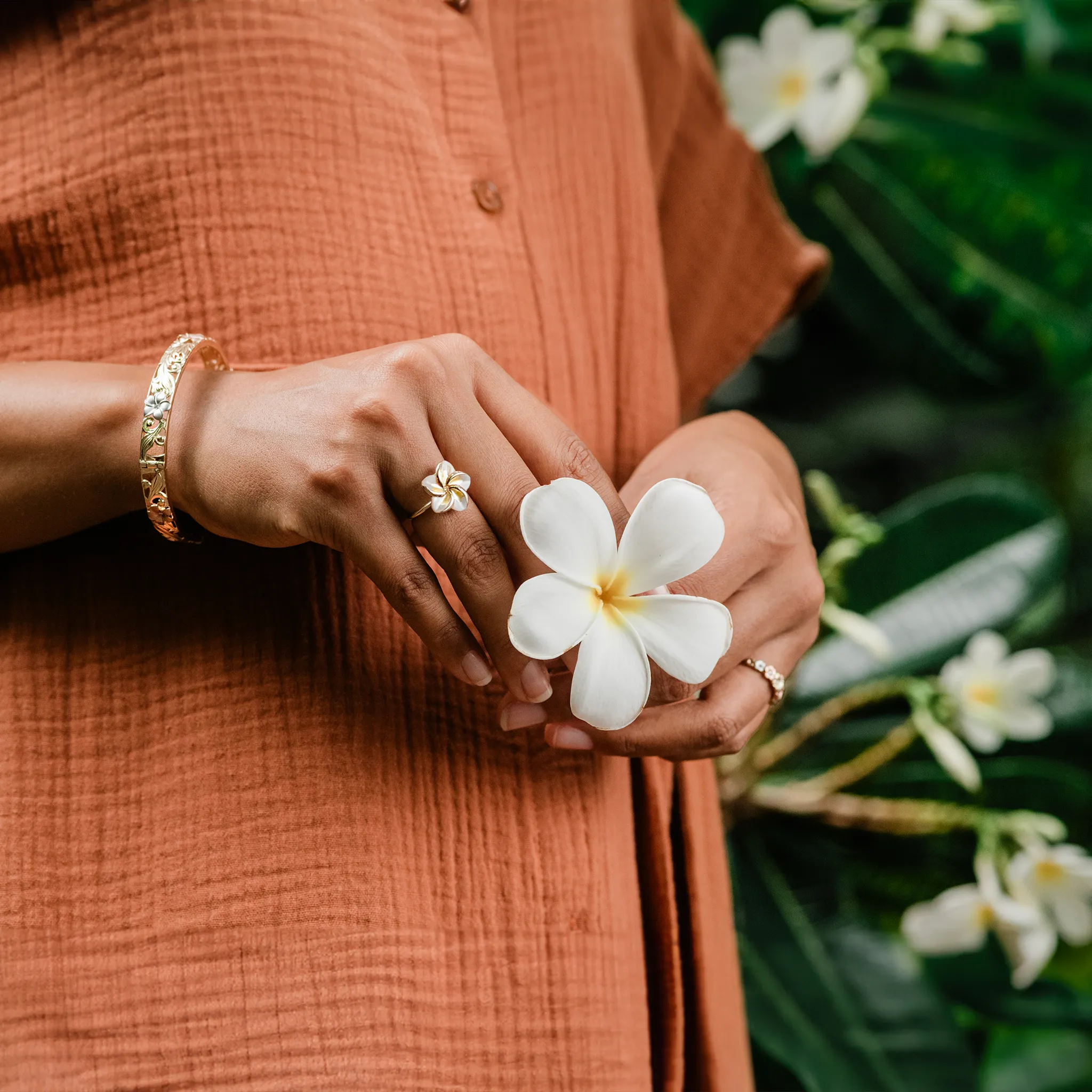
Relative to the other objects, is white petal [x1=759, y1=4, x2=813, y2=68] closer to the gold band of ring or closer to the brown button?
the brown button

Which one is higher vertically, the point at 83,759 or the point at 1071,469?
the point at 83,759

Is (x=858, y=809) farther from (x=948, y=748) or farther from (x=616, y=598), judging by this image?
(x=616, y=598)

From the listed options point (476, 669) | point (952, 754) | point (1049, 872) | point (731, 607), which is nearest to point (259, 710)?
point (476, 669)

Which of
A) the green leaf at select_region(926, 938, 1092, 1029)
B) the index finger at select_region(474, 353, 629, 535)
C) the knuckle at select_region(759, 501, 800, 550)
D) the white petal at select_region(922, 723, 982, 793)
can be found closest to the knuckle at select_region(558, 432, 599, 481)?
the index finger at select_region(474, 353, 629, 535)

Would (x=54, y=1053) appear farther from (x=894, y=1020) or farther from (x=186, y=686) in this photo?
(x=894, y=1020)

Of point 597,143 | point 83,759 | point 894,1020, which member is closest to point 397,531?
point 83,759

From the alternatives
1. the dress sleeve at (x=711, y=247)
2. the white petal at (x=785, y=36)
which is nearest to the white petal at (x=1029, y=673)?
the dress sleeve at (x=711, y=247)

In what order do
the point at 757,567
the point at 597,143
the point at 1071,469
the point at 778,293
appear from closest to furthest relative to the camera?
the point at 757,567 → the point at 597,143 → the point at 778,293 → the point at 1071,469

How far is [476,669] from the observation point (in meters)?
0.35

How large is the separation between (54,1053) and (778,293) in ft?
2.12

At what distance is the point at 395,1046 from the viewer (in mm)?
382

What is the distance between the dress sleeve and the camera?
0.69m

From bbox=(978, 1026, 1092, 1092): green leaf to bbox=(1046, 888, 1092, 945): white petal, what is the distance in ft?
0.56

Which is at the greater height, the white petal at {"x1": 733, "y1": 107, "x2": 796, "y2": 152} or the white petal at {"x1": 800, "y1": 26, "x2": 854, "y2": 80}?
the white petal at {"x1": 800, "y1": 26, "x2": 854, "y2": 80}
